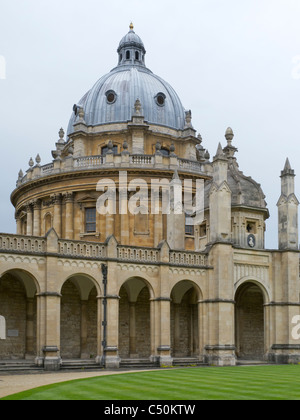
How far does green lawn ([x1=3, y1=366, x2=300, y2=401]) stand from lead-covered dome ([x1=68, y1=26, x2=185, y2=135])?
119 feet

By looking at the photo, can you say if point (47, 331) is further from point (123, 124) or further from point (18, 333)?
point (123, 124)

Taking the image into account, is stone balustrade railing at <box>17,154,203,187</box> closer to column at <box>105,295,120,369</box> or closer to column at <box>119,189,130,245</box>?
column at <box>119,189,130,245</box>

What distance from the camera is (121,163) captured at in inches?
2046

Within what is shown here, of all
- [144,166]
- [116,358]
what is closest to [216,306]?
[116,358]

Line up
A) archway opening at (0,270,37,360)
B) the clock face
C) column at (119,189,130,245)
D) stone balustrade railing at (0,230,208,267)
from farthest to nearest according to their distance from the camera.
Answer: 1. column at (119,189,130,245)
2. the clock face
3. archway opening at (0,270,37,360)
4. stone balustrade railing at (0,230,208,267)

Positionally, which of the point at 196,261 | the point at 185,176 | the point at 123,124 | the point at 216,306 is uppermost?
the point at 123,124

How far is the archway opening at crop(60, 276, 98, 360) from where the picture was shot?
1592 inches

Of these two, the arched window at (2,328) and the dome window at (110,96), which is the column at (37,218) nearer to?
the dome window at (110,96)

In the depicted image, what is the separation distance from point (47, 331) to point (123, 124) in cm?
2844

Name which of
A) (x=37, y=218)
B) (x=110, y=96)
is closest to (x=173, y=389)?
(x=37, y=218)

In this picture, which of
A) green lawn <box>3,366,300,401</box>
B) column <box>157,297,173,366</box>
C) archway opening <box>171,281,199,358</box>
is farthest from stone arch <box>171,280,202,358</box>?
green lawn <box>3,366,300,401</box>

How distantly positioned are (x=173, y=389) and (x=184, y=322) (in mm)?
24341

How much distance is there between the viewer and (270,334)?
41094 millimetres

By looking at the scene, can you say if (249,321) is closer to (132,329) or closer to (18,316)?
(132,329)
